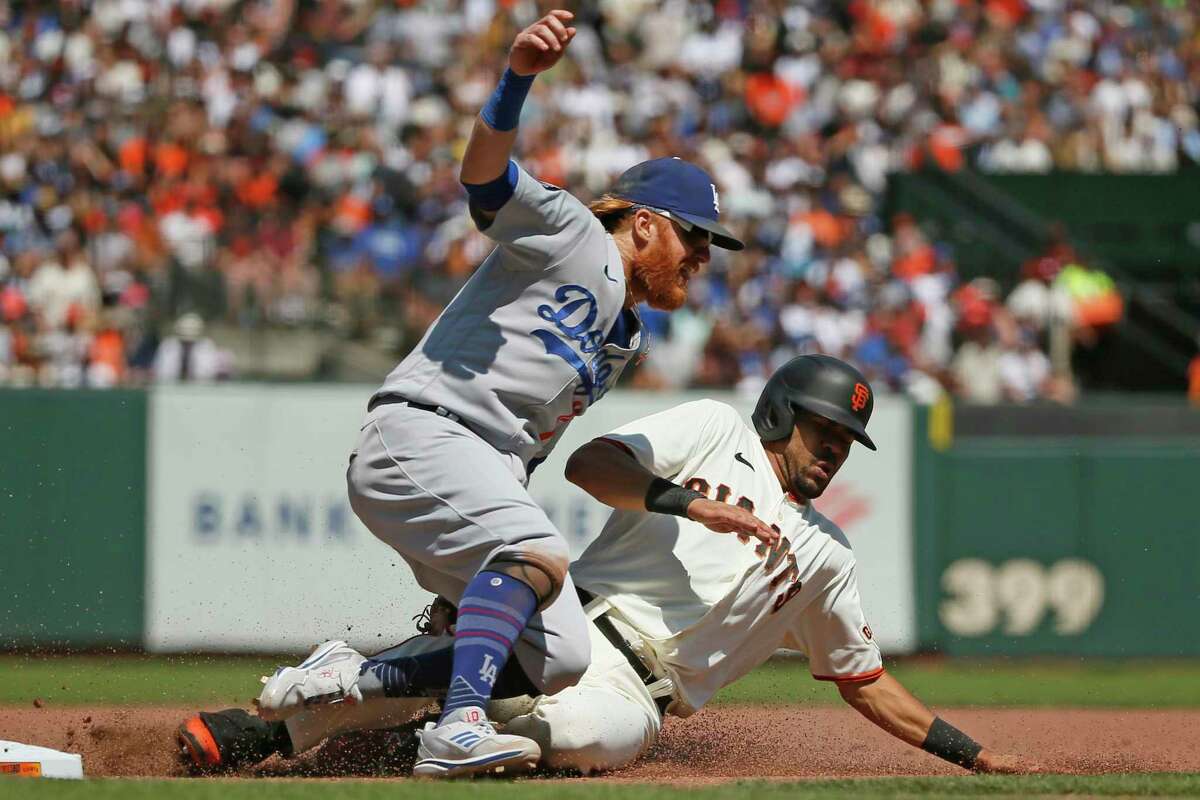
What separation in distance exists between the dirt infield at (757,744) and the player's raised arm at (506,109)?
178cm

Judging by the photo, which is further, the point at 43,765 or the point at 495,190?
the point at 43,765

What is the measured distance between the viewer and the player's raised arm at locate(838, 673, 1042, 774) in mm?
5027

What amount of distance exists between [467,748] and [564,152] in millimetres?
10051

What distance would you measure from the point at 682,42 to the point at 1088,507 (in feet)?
22.2

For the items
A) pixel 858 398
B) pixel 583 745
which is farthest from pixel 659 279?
pixel 583 745

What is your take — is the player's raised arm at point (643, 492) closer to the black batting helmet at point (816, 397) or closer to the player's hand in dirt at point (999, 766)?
the black batting helmet at point (816, 397)

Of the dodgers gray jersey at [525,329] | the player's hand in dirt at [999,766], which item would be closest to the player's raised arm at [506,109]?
the dodgers gray jersey at [525,329]

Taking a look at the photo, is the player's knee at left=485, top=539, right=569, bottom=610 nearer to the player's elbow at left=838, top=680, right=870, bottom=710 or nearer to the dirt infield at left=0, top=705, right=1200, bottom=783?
the dirt infield at left=0, top=705, right=1200, bottom=783

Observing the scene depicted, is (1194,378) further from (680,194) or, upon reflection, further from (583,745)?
(583,745)

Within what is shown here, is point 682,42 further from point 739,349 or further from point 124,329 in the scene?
point 124,329

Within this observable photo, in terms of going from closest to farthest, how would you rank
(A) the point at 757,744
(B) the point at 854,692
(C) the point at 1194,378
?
(B) the point at 854,692, (A) the point at 757,744, (C) the point at 1194,378

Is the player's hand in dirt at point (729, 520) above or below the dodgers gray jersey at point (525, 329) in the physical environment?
below

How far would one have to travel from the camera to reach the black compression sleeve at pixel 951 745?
16.5ft

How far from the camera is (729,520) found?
4.42 metres
